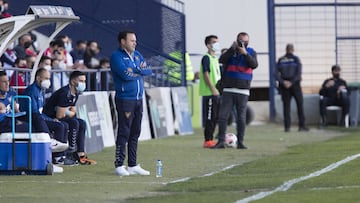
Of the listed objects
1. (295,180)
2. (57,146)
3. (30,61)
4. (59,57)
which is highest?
(59,57)

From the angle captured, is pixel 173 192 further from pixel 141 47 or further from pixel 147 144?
pixel 141 47

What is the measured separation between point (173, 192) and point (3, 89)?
428cm

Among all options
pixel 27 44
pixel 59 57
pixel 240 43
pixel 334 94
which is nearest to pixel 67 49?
pixel 27 44

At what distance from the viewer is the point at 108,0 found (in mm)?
26562

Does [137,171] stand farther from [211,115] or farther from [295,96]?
[295,96]

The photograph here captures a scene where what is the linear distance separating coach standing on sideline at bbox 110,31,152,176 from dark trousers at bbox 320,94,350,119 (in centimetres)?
1621

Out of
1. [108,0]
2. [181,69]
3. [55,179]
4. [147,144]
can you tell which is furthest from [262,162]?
[181,69]

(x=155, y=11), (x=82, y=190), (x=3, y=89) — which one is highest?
(x=155, y=11)

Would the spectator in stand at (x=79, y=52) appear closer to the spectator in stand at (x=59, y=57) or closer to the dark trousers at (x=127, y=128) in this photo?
the spectator in stand at (x=59, y=57)

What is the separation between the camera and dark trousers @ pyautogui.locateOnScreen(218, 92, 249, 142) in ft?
70.4

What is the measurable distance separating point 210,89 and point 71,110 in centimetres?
494

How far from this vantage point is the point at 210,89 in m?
22.4

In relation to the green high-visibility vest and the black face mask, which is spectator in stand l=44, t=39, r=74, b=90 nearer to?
the black face mask

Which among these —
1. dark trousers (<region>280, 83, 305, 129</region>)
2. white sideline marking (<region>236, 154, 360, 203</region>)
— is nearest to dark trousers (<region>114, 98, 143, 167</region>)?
white sideline marking (<region>236, 154, 360, 203</region>)
